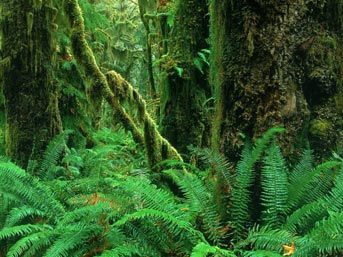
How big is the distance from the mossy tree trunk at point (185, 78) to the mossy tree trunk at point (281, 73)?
3446mm

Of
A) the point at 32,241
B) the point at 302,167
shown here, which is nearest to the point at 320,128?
the point at 302,167

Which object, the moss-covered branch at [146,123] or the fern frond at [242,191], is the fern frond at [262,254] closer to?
the fern frond at [242,191]

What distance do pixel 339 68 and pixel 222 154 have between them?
1176 millimetres

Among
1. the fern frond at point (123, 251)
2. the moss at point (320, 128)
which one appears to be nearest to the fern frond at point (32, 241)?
the fern frond at point (123, 251)

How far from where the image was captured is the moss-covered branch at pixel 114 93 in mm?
5996

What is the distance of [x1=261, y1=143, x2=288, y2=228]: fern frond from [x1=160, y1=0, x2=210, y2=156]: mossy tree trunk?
3.73 metres

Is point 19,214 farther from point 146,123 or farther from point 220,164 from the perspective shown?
point 146,123

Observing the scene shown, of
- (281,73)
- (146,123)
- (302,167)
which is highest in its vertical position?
(281,73)

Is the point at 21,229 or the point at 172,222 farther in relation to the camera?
the point at 21,229

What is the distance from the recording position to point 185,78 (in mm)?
7125

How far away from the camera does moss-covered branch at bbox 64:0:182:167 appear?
6.00 m

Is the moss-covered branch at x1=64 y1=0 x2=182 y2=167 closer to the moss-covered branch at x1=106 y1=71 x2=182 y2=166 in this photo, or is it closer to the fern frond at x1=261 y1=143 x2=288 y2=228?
the moss-covered branch at x1=106 y1=71 x2=182 y2=166

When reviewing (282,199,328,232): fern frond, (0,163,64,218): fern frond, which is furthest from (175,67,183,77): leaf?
(282,199,328,232): fern frond

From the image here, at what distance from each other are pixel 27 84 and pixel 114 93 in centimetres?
122
